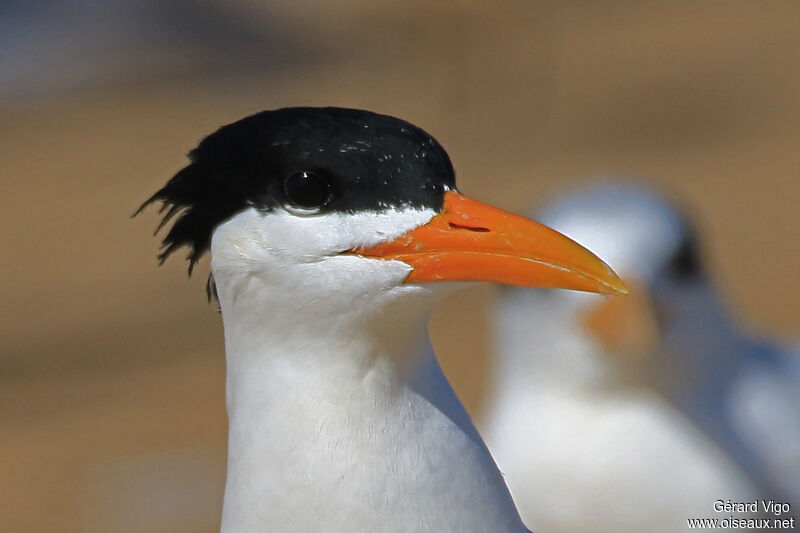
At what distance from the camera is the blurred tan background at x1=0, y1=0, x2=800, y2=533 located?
8.02m

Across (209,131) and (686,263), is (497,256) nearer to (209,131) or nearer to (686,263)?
(686,263)

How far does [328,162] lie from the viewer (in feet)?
9.23

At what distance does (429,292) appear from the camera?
113 inches

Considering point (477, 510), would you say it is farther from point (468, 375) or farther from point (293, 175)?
point (468, 375)

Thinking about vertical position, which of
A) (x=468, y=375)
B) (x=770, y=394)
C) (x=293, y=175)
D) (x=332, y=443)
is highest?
(x=293, y=175)

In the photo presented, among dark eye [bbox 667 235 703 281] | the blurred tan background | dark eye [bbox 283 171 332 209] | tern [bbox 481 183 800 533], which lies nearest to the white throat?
dark eye [bbox 283 171 332 209]

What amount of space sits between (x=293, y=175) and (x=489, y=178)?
7.99 m

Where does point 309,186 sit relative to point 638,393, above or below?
above

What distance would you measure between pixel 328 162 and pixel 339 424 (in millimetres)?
613

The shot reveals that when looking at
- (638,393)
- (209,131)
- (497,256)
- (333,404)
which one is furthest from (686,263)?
(209,131)

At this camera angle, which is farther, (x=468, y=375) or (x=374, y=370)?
(x=468, y=375)

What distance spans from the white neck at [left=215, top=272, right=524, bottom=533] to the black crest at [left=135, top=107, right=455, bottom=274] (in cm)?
22

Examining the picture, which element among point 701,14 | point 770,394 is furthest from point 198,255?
point 701,14

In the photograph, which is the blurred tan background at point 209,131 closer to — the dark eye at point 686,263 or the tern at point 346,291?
the dark eye at point 686,263
